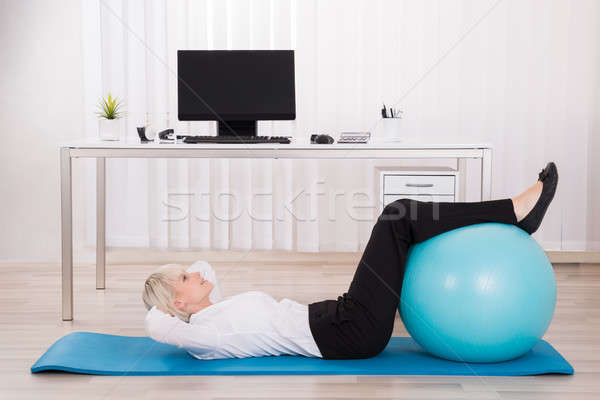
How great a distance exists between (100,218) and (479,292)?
209 cm

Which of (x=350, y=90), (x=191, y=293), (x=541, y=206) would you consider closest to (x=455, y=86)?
(x=350, y=90)

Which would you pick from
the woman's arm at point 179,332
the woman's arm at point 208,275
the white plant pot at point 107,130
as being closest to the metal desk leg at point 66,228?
the white plant pot at point 107,130

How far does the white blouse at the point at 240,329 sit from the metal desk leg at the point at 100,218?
4.50 ft

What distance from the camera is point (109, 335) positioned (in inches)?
106

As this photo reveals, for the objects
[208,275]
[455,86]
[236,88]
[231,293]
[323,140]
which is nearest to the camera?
[208,275]

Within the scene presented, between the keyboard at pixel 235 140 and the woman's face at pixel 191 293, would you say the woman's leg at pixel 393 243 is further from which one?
the keyboard at pixel 235 140

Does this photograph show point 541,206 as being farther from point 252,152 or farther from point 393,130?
point 252,152

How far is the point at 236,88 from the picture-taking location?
11.2 ft

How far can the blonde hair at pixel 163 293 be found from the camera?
2352mm

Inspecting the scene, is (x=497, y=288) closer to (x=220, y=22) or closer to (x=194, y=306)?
(x=194, y=306)

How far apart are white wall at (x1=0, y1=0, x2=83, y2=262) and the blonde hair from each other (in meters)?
2.18

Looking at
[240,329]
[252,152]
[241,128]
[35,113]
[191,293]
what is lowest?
[240,329]

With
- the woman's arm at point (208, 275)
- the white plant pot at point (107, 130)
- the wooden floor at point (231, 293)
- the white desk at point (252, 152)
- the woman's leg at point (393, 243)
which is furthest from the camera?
the white plant pot at point (107, 130)

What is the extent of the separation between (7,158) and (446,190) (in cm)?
273
